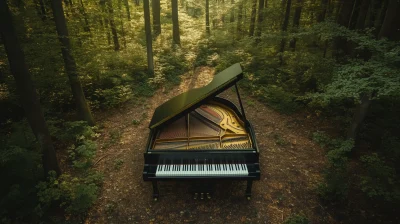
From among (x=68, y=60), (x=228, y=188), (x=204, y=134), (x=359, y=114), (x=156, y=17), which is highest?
(x=156, y=17)

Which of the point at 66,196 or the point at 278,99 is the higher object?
the point at 278,99

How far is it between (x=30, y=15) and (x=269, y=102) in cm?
1053

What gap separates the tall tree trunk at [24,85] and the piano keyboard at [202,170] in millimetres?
3127

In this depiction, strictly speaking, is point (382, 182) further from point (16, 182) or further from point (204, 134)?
point (16, 182)

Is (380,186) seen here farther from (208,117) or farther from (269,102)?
(269,102)

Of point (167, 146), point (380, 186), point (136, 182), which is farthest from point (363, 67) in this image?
point (136, 182)

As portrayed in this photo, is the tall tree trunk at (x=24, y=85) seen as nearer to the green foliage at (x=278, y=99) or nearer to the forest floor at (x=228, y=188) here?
the forest floor at (x=228, y=188)

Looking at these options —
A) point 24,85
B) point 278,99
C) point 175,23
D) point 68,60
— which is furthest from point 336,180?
point 175,23

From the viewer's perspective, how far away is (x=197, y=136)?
19.8ft

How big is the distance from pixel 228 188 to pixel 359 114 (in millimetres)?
4633

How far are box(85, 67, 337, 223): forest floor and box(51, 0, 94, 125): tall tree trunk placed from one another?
1062 millimetres

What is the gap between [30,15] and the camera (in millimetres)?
7586

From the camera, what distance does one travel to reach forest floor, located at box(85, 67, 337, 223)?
18.7 ft

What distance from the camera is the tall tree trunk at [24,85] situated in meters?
4.41
